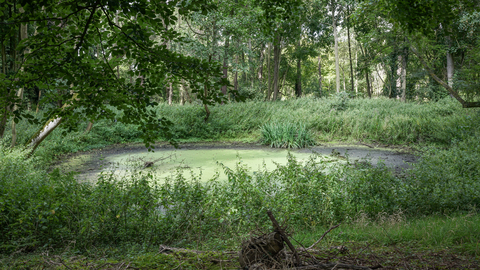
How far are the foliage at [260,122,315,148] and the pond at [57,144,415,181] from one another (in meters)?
0.56

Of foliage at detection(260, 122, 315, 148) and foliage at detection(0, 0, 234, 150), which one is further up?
foliage at detection(0, 0, 234, 150)

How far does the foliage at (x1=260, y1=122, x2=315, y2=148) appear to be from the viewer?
11484 millimetres

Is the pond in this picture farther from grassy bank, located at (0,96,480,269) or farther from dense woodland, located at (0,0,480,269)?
grassy bank, located at (0,96,480,269)

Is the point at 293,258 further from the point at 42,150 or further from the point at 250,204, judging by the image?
Answer: the point at 42,150

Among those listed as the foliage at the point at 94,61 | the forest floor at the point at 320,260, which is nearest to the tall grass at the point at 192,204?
the forest floor at the point at 320,260

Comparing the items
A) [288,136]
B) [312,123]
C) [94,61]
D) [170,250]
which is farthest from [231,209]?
[312,123]

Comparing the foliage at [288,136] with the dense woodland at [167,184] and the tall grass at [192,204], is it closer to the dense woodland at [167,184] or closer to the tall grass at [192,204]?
the dense woodland at [167,184]

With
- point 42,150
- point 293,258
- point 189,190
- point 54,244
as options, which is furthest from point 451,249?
point 42,150

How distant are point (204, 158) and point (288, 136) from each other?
3899 millimetres

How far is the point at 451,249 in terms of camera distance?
87.9 inches

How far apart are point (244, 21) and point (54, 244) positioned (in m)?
11.0

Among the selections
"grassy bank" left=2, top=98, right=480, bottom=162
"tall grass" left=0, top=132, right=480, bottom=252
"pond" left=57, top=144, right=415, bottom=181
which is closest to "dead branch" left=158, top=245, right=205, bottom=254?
"tall grass" left=0, top=132, right=480, bottom=252

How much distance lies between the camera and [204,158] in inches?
359

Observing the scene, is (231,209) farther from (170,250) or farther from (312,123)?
(312,123)
